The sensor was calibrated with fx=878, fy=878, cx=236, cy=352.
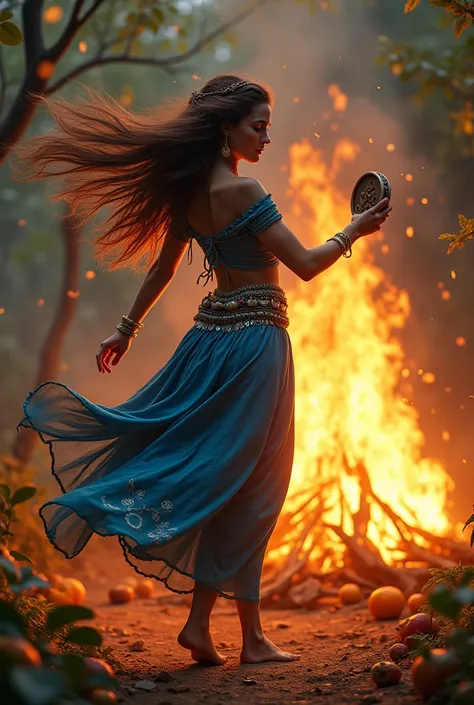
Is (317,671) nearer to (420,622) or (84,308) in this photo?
(420,622)

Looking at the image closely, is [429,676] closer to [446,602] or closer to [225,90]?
[446,602]

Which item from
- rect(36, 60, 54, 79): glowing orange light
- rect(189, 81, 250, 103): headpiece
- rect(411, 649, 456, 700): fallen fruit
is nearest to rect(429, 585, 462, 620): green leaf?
rect(411, 649, 456, 700): fallen fruit

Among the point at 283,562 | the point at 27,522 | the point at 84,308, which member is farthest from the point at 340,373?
the point at 84,308

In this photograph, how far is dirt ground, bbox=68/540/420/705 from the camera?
9.80ft

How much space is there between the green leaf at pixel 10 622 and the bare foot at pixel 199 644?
1.62 m

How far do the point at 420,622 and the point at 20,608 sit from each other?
160 centimetres

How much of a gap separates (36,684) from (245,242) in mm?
2267

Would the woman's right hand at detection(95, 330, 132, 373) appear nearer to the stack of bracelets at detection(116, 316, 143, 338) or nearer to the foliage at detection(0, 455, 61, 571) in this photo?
the stack of bracelets at detection(116, 316, 143, 338)

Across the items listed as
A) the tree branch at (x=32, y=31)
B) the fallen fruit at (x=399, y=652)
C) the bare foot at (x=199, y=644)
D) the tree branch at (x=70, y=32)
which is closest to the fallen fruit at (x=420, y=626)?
the fallen fruit at (x=399, y=652)

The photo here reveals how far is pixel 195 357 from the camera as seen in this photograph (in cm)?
367

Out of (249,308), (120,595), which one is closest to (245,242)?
(249,308)

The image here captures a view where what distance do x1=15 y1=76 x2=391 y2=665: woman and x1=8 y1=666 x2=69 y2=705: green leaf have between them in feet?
4.81

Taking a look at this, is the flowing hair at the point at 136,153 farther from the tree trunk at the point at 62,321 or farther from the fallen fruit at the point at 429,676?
the tree trunk at the point at 62,321

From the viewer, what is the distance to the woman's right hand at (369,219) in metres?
3.48
